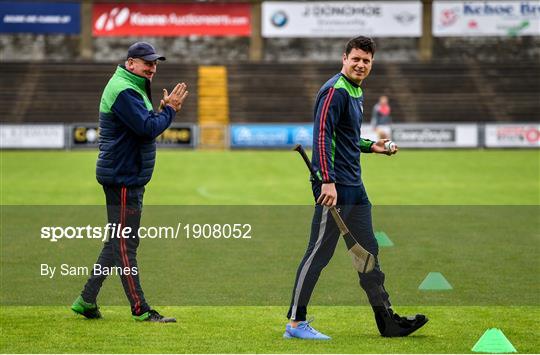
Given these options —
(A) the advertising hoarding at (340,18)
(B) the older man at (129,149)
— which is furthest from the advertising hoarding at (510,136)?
(B) the older man at (129,149)

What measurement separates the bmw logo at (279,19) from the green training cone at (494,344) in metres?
38.8

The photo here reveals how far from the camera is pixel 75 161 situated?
3055 cm

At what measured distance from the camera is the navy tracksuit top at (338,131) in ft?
25.3

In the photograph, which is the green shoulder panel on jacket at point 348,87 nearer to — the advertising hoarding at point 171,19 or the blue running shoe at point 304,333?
the blue running shoe at point 304,333

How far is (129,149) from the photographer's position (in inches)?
331

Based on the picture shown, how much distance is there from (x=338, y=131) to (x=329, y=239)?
2.49ft

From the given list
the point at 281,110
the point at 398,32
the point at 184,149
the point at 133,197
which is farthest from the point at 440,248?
the point at 398,32

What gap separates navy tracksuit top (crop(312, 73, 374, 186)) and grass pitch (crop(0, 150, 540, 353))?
46.1 inches

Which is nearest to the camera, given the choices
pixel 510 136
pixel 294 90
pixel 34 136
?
pixel 34 136

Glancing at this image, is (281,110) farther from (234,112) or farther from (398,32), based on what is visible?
(398,32)

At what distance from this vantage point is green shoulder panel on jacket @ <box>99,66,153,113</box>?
8.30 meters

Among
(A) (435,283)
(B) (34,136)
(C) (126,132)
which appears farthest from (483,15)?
(C) (126,132)

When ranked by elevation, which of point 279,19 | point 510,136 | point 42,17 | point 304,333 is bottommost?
point 510,136

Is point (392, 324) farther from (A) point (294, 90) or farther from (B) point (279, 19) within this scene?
(B) point (279, 19)
